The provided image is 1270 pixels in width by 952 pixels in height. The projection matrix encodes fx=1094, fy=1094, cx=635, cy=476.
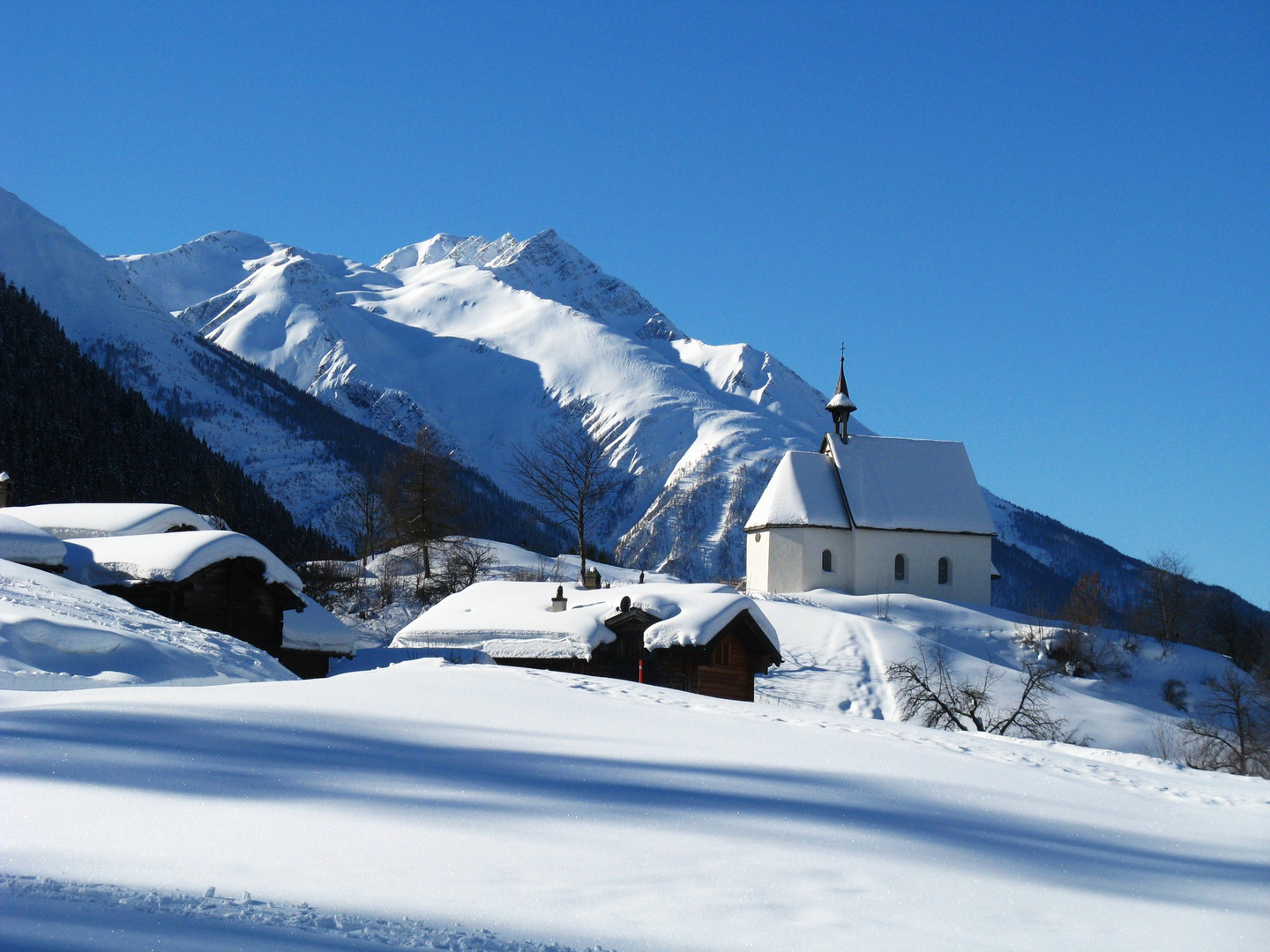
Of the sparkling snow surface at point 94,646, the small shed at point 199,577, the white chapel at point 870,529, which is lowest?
the sparkling snow surface at point 94,646

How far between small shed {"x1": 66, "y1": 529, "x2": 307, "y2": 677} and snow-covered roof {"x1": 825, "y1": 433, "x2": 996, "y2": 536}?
3401 centimetres

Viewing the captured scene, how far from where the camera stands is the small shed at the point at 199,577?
2209 centimetres

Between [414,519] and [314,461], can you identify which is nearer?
[414,519]

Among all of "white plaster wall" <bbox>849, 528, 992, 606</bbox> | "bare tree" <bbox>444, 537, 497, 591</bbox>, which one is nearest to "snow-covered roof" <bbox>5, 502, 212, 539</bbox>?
"bare tree" <bbox>444, 537, 497, 591</bbox>

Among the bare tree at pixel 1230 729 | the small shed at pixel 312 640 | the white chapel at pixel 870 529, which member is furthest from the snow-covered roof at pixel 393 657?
the white chapel at pixel 870 529

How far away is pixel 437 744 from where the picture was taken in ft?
27.5

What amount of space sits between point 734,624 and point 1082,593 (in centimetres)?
3298

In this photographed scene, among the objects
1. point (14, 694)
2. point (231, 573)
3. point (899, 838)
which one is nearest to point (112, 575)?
point (231, 573)

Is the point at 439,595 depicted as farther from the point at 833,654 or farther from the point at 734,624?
the point at 734,624

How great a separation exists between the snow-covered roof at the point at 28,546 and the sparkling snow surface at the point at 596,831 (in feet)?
44.1

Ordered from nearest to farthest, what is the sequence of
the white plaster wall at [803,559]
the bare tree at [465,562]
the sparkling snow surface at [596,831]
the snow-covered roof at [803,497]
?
the sparkling snow surface at [596,831] → the bare tree at [465,562] → the white plaster wall at [803,559] → the snow-covered roof at [803,497]

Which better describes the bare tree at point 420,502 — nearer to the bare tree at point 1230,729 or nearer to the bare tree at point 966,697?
the bare tree at point 966,697

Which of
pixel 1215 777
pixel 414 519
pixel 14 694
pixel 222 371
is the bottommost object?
pixel 1215 777

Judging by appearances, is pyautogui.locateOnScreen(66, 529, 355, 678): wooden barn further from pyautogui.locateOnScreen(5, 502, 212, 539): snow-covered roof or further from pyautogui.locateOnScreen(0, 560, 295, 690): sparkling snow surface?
pyautogui.locateOnScreen(0, 560, 295, 690): sparkling snow surface
